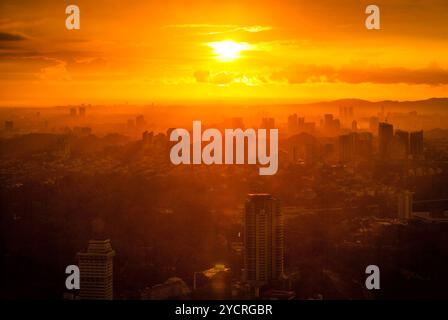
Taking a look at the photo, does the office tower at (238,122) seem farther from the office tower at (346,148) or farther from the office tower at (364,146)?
the office tower at (364,146)

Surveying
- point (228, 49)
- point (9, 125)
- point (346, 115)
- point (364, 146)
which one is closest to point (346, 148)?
point (364, 146)

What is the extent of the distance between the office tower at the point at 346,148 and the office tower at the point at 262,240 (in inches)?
23.9

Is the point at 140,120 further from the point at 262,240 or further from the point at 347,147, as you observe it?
the point at 347,147

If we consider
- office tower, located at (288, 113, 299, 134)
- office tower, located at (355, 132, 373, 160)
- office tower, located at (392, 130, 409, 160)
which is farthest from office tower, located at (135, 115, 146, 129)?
office tower, located at (392, 130, 409, 160)

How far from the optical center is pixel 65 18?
5.21 metres

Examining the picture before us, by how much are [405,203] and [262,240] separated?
1083 millimetres

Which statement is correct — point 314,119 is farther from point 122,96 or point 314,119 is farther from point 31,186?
point 31,186

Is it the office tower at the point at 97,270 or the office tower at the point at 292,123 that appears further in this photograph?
the office tower at the point at 292,123

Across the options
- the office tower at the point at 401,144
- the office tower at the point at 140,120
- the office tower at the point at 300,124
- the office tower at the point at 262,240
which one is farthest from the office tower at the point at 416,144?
the office tower at the point at 140,120

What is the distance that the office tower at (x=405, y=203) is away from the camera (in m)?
5.29

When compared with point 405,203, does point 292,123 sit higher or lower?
higher

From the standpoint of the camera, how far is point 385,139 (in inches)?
212

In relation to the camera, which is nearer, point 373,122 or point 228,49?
point 228,49

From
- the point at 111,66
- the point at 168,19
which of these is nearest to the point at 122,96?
the point at 111,66
